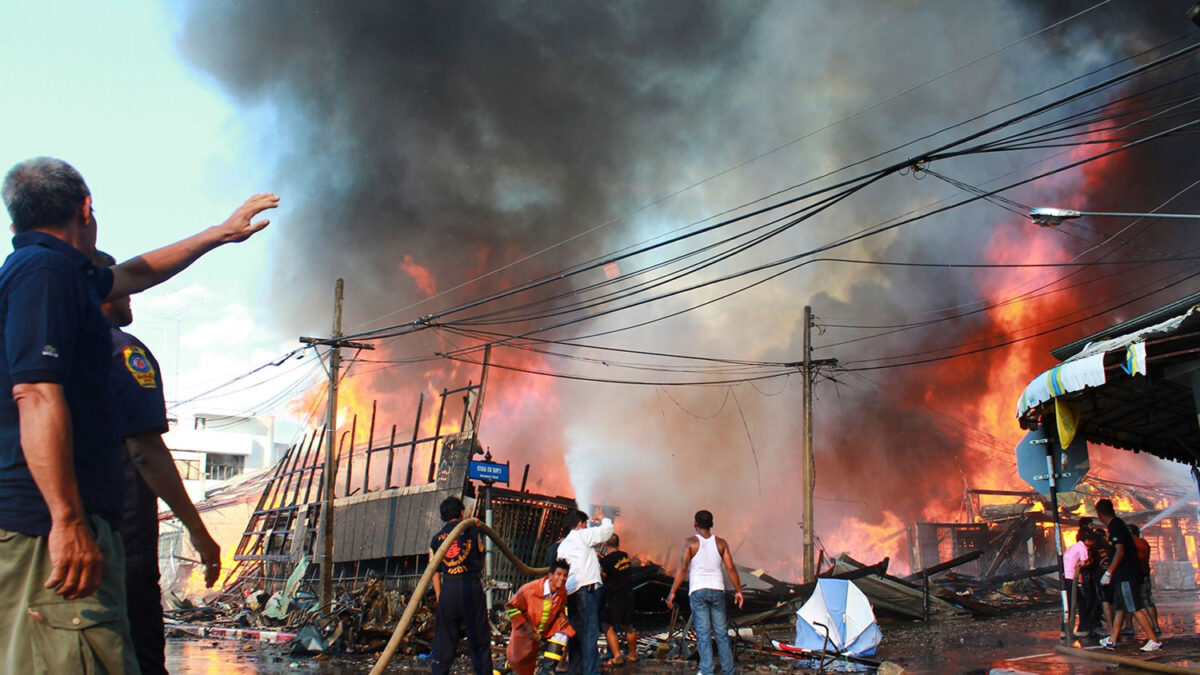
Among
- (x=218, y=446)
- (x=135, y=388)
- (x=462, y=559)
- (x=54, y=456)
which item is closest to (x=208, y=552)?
(x=135, y=388)

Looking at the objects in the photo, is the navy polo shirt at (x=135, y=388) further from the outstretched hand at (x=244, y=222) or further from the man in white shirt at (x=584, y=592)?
the man in white shirt at (x=584, y=592)

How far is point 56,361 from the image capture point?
2076 millimetres

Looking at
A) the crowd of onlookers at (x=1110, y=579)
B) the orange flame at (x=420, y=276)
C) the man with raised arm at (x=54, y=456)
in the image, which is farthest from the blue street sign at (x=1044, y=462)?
the orange flame at (x=420, y=276)

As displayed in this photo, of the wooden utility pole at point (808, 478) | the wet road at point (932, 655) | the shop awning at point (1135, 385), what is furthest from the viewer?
the wooden utility pole at point (808, 478)

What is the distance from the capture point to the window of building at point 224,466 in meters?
53.2

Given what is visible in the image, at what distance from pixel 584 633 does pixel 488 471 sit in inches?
259

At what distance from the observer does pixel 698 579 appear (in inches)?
326

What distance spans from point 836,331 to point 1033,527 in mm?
11035

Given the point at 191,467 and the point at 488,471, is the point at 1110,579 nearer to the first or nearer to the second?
the point at 488,471

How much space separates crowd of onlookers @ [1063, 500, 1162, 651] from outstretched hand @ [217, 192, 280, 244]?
10.7 meters

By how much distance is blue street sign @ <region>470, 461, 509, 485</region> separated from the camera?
14.8 m

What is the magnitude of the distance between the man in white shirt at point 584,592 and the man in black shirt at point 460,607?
134cm

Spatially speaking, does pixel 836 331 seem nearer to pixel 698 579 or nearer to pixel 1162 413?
pixel 1162 413

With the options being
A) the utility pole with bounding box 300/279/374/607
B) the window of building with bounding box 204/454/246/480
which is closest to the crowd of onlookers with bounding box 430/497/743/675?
the utility pole with bounding box 300/279/374/607
